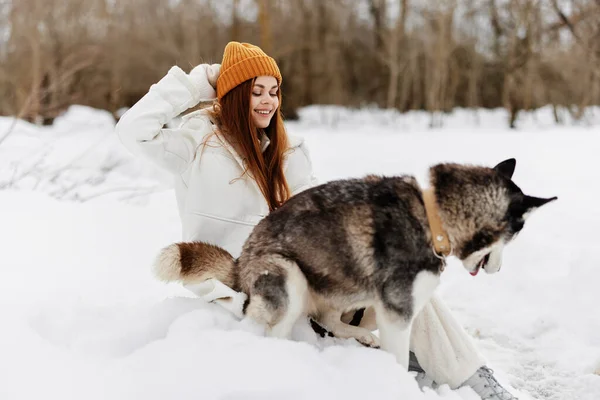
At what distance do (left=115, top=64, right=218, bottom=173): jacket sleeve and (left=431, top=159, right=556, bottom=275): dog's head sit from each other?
1467 millimetres

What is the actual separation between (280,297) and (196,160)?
1.08 metres

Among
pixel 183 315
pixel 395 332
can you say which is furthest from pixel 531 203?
pixel 183 315

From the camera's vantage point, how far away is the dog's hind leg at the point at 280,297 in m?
2.38

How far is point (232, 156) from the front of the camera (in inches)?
120

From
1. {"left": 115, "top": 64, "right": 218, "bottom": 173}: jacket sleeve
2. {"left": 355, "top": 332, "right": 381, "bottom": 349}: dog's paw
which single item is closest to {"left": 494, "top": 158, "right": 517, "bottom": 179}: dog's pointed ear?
{"left": 355, "top": 332, "right": 381, "bottom": 349}: dog's paw

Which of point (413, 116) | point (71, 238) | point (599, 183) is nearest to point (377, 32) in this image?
point (413, 116)

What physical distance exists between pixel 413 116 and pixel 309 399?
2089 cm

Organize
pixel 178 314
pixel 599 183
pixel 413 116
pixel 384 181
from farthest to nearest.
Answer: pixel 413 116 → pixel 599 183 → pixel 178 314 → pixel 384 181

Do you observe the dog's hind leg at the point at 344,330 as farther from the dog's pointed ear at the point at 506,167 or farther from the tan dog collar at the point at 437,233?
the dog's pointed ear at the point at 506,167

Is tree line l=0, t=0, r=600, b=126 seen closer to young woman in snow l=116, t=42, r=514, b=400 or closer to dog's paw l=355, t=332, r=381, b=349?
young woman in snow l=116, t=42, r=514, b=400

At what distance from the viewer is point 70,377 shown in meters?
2.11

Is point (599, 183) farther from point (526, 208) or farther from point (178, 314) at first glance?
point (178, 314)

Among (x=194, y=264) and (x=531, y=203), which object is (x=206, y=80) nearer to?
(x=194, y=264)

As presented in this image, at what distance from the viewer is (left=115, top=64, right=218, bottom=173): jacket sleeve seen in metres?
2.85
